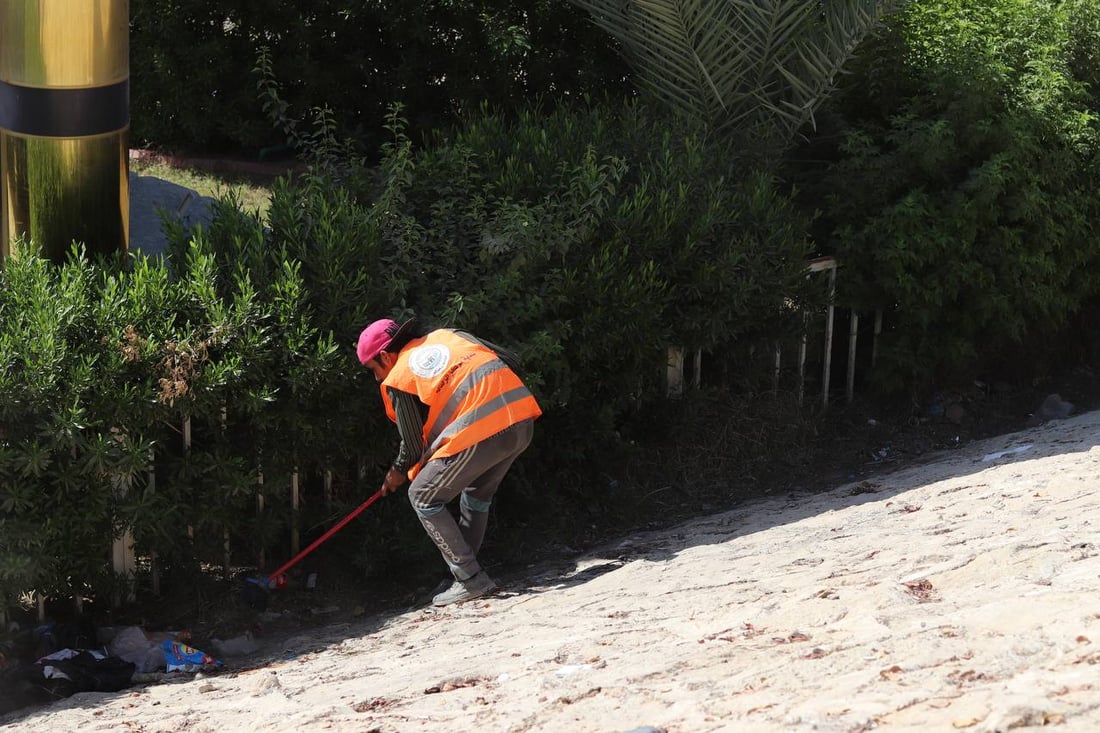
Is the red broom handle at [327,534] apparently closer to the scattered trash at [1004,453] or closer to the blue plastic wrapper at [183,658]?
the blue plastic wrapper at [183,658]

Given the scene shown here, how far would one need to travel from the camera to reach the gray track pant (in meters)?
6.13

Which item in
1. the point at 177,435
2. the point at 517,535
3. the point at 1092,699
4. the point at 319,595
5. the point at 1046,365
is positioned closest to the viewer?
the point at 1092,699

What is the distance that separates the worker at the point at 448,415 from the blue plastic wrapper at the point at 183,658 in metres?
1.11

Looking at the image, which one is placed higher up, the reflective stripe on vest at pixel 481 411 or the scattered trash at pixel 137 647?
Answer: the reflective stripe on vest at pixel 481 411

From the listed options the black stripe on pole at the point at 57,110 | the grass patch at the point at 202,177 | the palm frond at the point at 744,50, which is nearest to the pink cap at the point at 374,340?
the black stripe on pole at the point at 57,110

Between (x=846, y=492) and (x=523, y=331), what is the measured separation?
2.16 m

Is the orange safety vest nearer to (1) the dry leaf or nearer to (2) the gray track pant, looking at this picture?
(2) the gray track pant

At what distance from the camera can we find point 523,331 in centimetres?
684

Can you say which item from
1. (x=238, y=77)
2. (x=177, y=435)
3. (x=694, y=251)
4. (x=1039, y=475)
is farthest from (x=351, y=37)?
(x=1039, y=475)

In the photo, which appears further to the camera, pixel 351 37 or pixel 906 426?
pixel 351 37

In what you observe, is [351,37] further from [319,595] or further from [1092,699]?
[1092,699]

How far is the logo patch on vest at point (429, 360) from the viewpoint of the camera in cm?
593

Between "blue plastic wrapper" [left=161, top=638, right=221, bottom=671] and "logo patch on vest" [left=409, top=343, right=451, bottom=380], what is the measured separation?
5.11 feet

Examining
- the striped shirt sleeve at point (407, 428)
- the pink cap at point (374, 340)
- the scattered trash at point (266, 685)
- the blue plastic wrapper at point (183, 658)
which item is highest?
the pink cap at point (374, 340)
